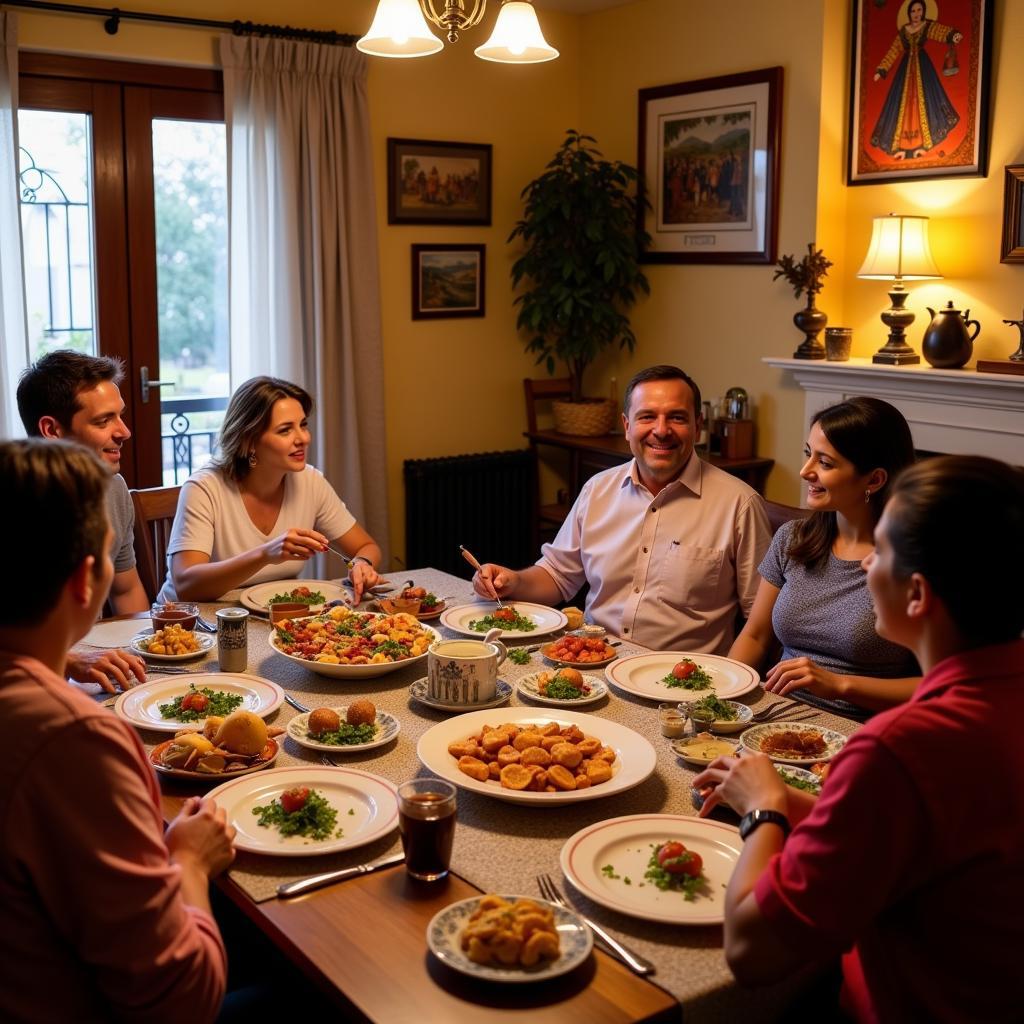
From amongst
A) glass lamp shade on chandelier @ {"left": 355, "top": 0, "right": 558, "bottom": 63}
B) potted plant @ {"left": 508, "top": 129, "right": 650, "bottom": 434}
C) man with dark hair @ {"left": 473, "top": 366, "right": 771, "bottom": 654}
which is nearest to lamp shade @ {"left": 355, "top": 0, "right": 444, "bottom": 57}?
glass lamp shade on chandelier @ {"left": 355, "top": 0, "right": 558, "bottom": 63}

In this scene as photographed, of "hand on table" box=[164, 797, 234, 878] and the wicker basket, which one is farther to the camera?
the wicker basket

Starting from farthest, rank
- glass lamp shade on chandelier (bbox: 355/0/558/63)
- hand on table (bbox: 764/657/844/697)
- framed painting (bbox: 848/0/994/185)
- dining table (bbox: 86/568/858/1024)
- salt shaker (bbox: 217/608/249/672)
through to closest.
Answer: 1. framed painting (bbox: 848/0/994/185)
2. glass lamp shade on chandelier (bbox: 355/0/558/63)
3. salt shaker (bbox: 217/608/249/672)
4. hand on table (bbox: 764/657/844/697)
5. dining table (bbox: 86/568/858/1024)

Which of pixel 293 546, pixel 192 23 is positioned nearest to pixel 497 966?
pixel 293 546

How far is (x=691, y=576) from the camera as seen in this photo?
290 centimetres

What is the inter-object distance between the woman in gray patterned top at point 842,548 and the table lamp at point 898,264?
188cm

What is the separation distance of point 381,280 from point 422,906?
13.4 feet

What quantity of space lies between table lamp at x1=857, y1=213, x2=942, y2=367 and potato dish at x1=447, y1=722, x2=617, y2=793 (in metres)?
2.79

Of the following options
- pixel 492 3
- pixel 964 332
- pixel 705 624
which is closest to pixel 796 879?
pixel 705 624

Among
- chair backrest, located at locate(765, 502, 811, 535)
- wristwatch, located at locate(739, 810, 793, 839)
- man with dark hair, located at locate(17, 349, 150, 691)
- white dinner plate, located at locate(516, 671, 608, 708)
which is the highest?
man with dark hair, located at locate(17, 349, 150, 691)

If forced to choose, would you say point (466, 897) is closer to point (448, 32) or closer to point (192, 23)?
point (448, 32)

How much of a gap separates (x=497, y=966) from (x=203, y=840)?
416 mm

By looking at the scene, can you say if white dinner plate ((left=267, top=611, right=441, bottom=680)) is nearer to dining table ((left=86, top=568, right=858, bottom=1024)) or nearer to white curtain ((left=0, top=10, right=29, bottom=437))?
dining table ((left=86, top=568, right=858, bottom=1024))

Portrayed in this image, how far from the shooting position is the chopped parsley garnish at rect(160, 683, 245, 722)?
202 cm

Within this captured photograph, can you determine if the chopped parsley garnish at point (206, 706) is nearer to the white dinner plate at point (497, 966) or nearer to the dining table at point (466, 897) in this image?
the dining table at point (466, 897)
